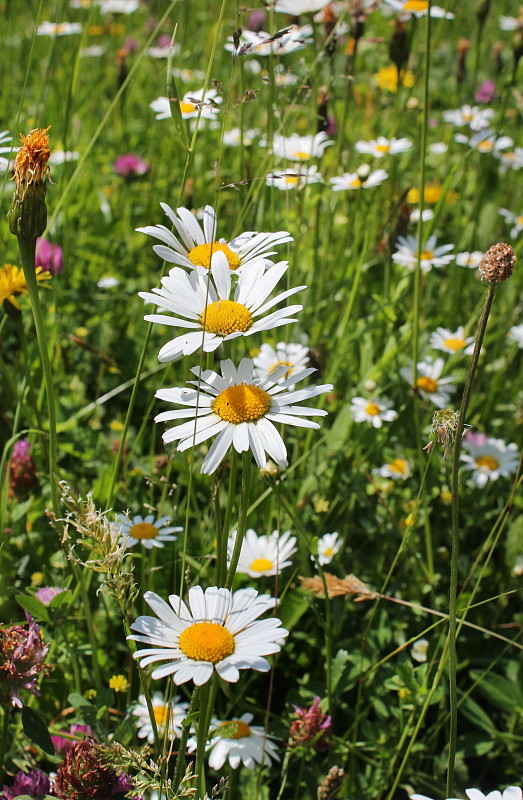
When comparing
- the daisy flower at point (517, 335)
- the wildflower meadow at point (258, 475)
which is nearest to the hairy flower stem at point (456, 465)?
the wildflower meadow at point (258, 475)

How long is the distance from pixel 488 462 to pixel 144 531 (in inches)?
28.8

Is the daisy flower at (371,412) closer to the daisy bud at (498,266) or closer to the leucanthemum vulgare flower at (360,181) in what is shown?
the leucanthemum vulgare flower at (360,181)

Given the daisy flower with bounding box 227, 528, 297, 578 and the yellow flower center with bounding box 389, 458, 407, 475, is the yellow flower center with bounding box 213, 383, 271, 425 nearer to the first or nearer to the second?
the daisy flower with bounding box 227, 528, 297, 578

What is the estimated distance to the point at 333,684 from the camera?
46.1 inches

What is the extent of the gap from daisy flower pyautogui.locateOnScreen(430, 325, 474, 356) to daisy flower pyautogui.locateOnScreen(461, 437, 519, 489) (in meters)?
0.20

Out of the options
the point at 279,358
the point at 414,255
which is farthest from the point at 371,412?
the point at 414,255

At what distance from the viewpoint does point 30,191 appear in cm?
88

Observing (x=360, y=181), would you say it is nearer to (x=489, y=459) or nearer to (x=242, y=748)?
(x=489, y=459)

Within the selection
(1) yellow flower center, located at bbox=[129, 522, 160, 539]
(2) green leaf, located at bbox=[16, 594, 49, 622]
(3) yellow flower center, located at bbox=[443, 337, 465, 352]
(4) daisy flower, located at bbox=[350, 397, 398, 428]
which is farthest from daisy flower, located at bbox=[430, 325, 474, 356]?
(2) green leaf, located at bbox=[16, 594, 49, 622]

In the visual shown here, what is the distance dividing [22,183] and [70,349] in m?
1.04

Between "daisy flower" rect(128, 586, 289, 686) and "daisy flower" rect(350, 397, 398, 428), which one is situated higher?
"daisy flower" rect(350, 397, 398, 428)

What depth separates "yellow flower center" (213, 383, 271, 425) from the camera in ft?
2.64

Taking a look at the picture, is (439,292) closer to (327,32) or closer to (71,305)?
(327,32)

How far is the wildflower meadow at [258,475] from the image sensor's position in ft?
2.69
